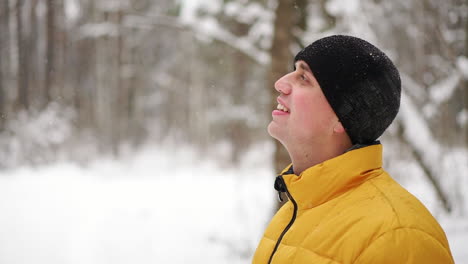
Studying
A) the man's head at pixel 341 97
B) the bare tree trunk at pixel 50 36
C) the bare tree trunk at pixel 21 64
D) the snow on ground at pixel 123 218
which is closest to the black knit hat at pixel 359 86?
the man's head at pixel 341 97

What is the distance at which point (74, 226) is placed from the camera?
5.87 m

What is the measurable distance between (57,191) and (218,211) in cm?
333

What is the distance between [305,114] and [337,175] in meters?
0.25

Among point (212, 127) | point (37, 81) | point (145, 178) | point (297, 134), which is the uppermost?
point (37, 81)

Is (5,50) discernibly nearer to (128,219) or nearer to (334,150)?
(128,219)

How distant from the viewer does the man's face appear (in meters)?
1.37

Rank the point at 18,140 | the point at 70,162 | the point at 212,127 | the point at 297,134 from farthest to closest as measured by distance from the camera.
→ the point at 212,127 → the point at 70,162 → the point at 18,140 → the point at 297,134

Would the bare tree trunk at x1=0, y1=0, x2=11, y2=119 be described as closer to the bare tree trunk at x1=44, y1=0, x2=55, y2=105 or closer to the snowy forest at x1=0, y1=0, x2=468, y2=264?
the snowy forest at x1=0, y1=0, x2=468, y2=264

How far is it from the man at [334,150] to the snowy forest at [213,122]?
121 inches

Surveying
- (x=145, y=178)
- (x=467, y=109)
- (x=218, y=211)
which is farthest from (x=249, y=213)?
(x=145, y=178)

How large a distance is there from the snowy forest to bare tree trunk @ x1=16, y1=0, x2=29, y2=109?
0.05 metres

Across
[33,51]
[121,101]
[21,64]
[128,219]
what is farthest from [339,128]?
[121,101]

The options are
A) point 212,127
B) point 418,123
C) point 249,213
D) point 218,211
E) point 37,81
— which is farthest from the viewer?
point 212,127

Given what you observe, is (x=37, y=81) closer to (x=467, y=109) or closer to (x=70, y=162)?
(x=70, y=162)
